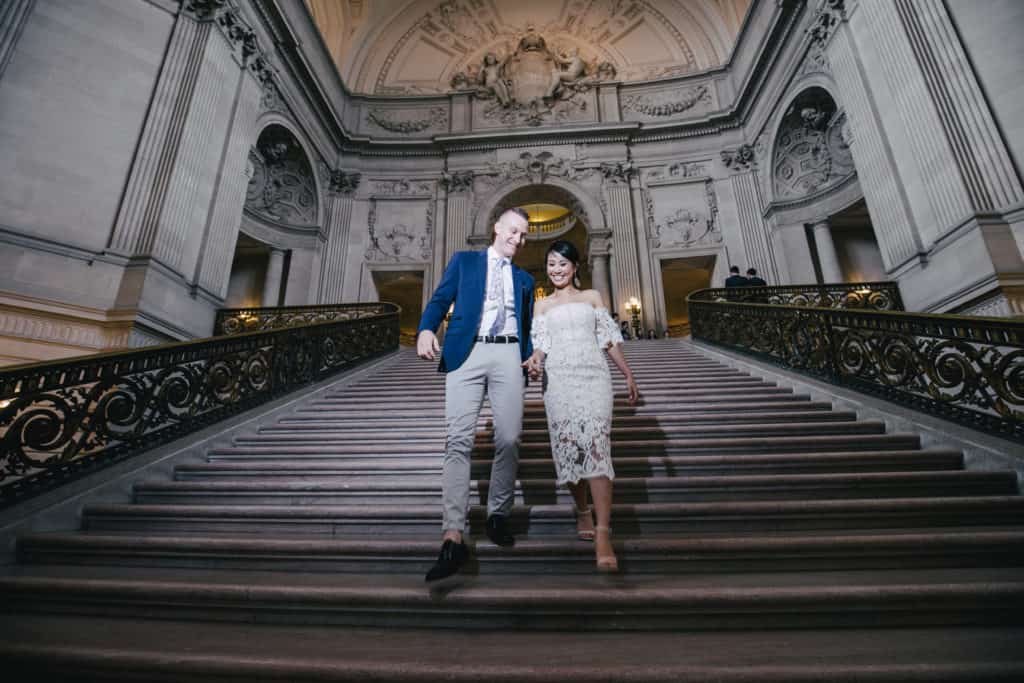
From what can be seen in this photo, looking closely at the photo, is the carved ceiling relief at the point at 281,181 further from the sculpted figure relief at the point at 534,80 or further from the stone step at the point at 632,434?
the stone step at the point at 632,434

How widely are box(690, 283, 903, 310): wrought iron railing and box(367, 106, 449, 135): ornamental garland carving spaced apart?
426 inches

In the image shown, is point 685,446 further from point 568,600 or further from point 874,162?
point 874,162

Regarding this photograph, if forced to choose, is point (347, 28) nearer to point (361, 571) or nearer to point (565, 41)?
point (565, 41)

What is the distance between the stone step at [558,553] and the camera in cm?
188

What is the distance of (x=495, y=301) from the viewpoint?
2102 mm

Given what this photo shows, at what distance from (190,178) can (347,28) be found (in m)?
10.7

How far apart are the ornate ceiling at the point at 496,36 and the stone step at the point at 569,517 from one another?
15.7 meters

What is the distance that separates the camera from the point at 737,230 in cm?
1231

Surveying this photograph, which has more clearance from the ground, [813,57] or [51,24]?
[813,57]

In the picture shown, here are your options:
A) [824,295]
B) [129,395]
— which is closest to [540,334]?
[129,395]

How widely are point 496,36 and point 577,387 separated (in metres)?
17.3

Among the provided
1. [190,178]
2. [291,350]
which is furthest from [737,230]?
[190,178]

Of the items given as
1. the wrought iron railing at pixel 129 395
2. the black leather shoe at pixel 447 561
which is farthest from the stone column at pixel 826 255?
the black leather shoe at pixel 447 561

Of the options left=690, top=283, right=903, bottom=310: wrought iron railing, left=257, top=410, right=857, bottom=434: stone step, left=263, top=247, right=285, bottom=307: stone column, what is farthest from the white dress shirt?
left=263, top=247, right=285, bottom=307: stone column
